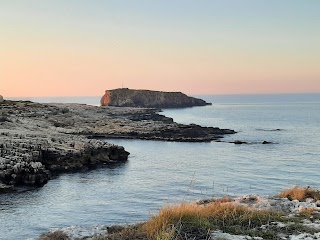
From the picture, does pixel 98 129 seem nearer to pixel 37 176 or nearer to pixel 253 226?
pixel 37 176

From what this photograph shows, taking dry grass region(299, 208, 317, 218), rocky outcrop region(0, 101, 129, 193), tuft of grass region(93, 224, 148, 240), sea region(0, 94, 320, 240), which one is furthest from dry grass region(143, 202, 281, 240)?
rocky outcrop region(0, 101, 129, 193)

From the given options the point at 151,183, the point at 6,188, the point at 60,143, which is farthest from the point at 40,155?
the point at 151,183

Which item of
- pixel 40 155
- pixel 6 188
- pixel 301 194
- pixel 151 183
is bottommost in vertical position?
pixel 151 183

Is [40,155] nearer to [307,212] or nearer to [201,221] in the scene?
[307,212]

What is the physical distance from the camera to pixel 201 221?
12.7m

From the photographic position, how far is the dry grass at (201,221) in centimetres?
1190

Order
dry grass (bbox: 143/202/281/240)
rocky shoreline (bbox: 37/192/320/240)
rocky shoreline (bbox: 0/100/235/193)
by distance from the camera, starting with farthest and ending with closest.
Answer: rocky shoreline (bbox: 0/100/235/193)
rocky shoreline (bbox: 37/192/320/240)
dry grass (bbox: 143/202/281/240)

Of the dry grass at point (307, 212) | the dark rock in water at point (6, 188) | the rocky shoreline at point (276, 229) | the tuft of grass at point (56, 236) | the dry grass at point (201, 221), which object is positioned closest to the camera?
the dry grass at point (201, 221)

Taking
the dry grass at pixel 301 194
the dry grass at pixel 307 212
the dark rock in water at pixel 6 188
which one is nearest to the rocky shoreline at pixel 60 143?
the dark rock in water at pixel 6 188

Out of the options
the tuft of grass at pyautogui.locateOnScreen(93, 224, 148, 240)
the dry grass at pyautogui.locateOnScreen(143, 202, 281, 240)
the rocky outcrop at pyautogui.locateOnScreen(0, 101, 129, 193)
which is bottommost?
the rocky outcrop at pyautogui.locateOnScreen(0, 101, 129, 193)

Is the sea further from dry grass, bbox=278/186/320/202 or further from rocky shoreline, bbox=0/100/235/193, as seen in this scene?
dry grass, bbox=278/186/320/202

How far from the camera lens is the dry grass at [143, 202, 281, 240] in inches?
468

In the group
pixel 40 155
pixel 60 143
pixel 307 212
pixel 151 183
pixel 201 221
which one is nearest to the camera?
pixel 201 221

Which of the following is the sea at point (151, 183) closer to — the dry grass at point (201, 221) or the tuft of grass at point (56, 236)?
the dry grass at point (201, 221)
